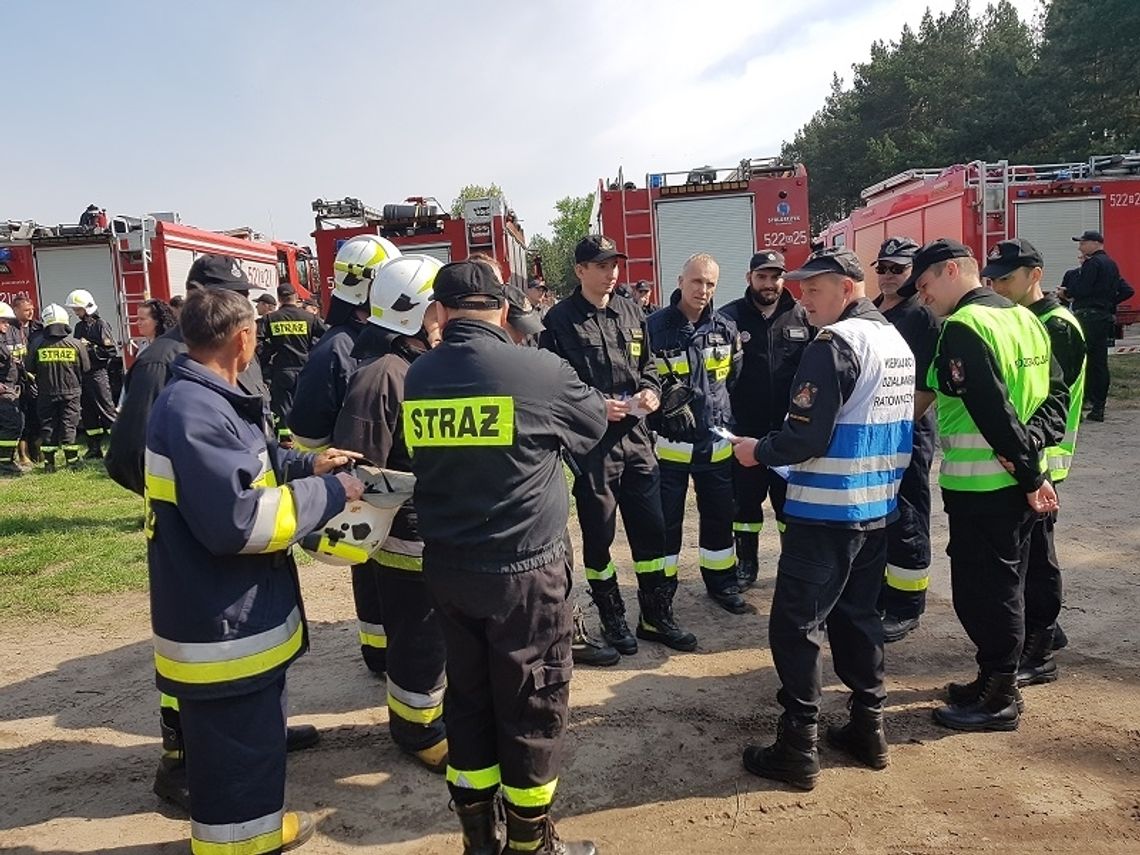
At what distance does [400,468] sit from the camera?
3.10 m

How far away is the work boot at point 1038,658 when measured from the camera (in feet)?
12.1

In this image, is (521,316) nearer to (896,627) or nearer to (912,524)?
(912,524)

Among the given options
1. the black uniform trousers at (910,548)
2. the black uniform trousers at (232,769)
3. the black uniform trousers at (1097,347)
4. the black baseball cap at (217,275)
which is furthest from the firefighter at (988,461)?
the black uniform trousers at (1097,347)

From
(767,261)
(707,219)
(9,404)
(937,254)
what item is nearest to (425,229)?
(707,219)

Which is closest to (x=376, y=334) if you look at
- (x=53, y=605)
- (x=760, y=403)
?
(x=760, y=403)

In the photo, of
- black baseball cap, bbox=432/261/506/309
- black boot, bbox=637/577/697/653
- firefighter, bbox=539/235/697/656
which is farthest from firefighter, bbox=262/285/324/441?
black baseball cap, bbox=432/261/506/309

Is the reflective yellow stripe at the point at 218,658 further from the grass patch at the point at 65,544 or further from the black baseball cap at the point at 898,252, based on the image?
the black baseball cap at the point at 898,252

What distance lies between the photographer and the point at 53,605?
17.5 ft

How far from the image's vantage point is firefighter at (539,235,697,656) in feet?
13.5

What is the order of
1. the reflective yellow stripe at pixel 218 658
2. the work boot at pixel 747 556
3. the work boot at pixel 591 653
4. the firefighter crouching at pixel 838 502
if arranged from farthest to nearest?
the work boot at pixel 747 556
the work boot at pixel 591 653
the firefighter crouching at pixel 838 502
the reflective yellow stripe at pixel 218 658

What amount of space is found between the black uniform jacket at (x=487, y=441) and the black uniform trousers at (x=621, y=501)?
1590 mm

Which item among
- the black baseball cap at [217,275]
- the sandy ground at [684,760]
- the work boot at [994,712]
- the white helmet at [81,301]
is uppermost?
the white helmet at [81,301]

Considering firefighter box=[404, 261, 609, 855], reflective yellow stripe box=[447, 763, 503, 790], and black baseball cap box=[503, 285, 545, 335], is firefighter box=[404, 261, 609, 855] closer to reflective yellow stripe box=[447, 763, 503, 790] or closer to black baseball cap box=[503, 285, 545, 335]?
reflective yellow stripe box=[447, 763, 503, 790]

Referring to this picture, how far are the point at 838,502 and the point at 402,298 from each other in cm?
182
